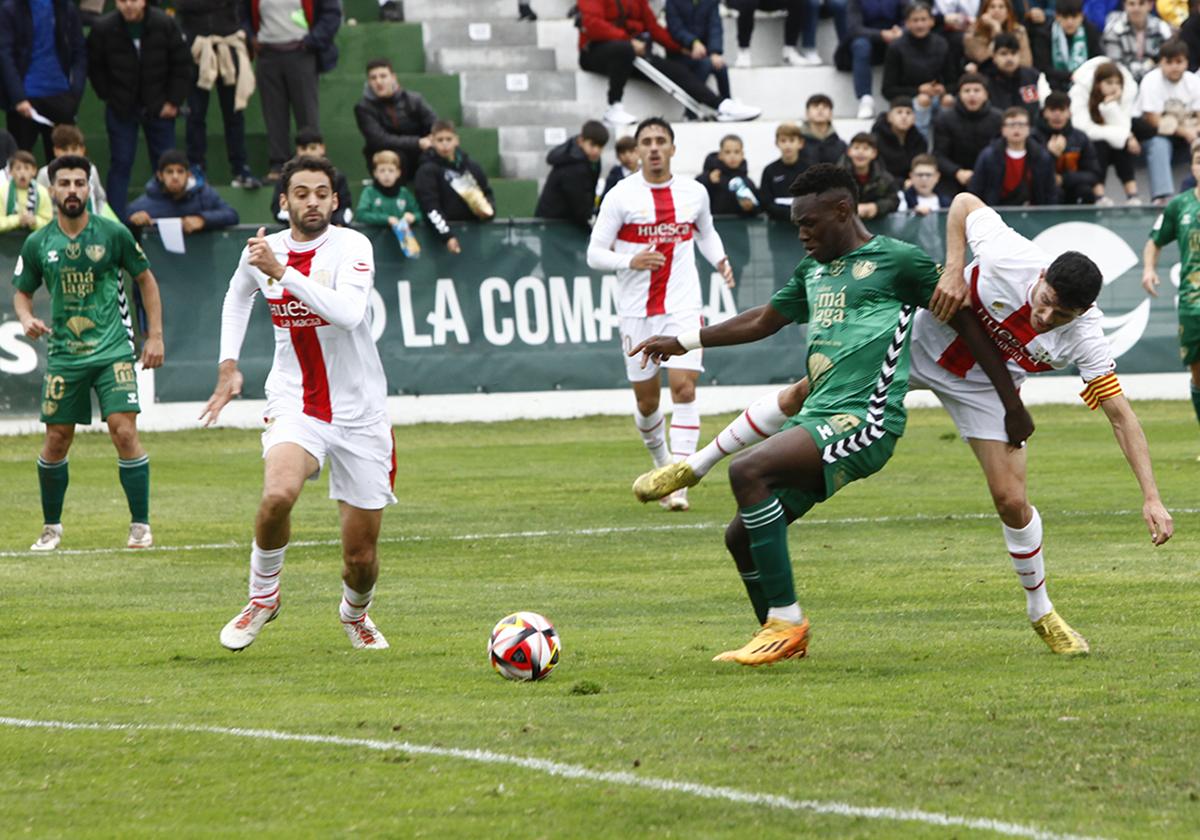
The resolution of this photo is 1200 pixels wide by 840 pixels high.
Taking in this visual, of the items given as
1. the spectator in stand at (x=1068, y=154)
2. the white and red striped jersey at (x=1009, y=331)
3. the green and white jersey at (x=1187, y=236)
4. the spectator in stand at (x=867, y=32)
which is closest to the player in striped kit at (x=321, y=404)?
the white and red striped jersey at (x=1009, y=331)

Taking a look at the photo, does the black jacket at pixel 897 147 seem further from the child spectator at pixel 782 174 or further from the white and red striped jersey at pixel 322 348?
the white and red striped jersey at pixel 322 348

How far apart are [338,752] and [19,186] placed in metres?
14.3

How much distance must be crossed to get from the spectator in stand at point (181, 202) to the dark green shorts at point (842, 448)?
1298 cm

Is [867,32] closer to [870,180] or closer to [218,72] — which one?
[870,180]

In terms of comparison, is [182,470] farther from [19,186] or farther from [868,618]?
[868,618]

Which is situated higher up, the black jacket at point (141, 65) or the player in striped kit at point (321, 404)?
the player in striped kit at point (321, 404)

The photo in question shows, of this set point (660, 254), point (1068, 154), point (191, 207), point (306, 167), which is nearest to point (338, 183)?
point (191, 207)

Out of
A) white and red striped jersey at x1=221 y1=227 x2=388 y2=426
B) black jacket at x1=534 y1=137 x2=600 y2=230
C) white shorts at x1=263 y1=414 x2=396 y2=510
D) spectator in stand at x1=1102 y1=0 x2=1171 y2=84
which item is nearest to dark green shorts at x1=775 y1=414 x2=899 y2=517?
white shorts at x1=263 y1=414 x2=396 y2=510

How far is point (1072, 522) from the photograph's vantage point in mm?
13766

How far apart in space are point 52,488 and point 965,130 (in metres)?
13.0

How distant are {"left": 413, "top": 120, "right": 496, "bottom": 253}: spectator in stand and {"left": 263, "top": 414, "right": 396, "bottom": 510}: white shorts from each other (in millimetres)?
12158

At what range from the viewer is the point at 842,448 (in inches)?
335

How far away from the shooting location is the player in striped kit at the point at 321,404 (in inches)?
356

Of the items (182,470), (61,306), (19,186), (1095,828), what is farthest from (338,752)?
(19,186)
